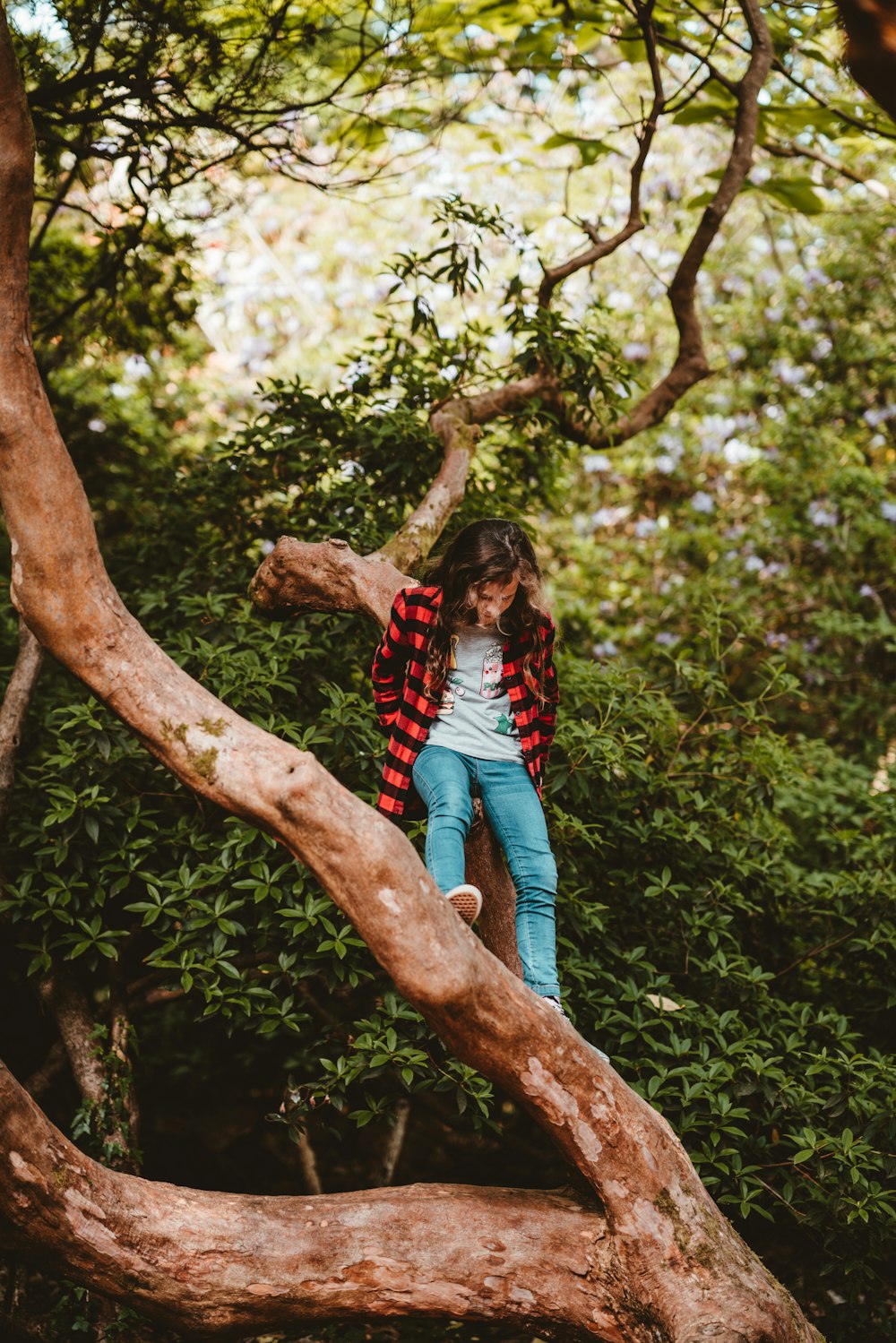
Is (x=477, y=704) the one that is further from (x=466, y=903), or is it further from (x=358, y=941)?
(x=358, y=941)

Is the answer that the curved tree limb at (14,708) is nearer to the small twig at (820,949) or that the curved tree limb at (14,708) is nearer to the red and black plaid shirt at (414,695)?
the red and black plaid shirt at (414,695)

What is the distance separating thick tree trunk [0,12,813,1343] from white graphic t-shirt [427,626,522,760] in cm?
70

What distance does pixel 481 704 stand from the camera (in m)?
3.05

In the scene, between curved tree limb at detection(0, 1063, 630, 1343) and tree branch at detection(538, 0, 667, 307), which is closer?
curved tree limb at detection(0, 1063, 630, 1343)

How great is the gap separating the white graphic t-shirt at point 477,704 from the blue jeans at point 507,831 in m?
0.03

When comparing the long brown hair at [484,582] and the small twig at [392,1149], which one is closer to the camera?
the long brown hair at [484,582]

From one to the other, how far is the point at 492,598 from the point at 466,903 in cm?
84

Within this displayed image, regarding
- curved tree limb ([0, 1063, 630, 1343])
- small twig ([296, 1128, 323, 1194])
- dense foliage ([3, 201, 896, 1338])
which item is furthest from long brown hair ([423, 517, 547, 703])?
small twig ([296, 1128, 323, 1194])

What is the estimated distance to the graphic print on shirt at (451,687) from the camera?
3023 mm

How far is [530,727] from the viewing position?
305 centimetres

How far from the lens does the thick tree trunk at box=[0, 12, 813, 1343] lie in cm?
229

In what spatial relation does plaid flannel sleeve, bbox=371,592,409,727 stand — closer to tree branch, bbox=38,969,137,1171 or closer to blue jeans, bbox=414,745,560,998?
blue jeans, bbox=414,745,560,998

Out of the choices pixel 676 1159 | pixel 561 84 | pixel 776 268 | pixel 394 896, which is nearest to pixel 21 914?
pixel 394 896

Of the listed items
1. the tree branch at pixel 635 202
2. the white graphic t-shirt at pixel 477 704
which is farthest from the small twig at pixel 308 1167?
the tree branch at pixel 635 202
